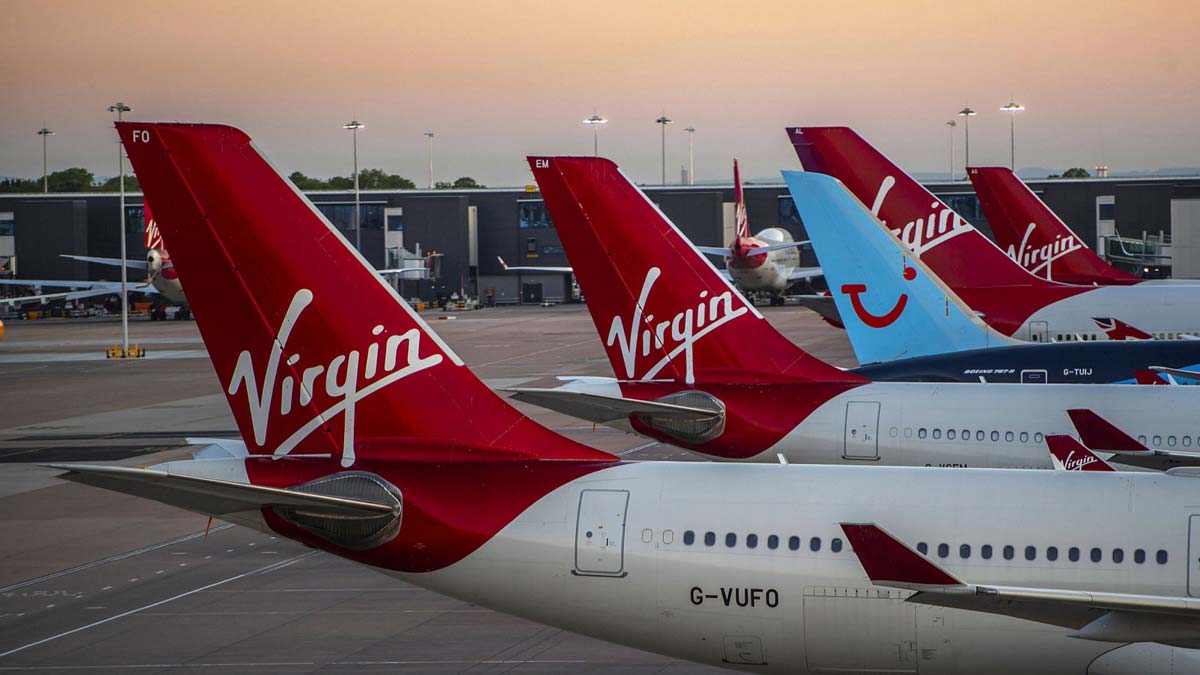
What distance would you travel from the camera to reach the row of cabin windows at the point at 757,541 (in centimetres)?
1404

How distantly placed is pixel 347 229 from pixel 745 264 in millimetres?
44746

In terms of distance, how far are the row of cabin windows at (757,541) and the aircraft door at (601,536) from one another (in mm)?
750

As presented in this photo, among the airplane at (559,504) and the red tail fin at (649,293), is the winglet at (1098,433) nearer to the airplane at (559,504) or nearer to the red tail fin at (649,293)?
the airplane at (559,504)

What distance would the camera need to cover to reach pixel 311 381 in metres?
15.0

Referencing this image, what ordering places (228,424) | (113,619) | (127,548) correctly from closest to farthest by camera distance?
(113,619) < (127,548) < (228,424)

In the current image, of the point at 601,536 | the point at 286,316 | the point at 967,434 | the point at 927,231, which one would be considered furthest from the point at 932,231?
the point at 286,316

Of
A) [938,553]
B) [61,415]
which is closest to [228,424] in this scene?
[61,415]

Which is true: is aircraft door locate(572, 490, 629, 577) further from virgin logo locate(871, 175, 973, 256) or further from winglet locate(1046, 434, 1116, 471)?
virgin logo locate(871, 175, 973, 256)

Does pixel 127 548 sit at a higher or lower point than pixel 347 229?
lower

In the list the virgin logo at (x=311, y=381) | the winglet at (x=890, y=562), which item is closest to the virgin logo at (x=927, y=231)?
the virgin logo at (x=311, y=381)

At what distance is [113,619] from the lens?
21.7 m

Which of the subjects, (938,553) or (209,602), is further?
(209,602)

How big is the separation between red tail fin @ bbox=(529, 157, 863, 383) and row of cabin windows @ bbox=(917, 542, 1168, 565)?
28.0 ft

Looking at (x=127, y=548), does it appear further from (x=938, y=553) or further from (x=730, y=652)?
(x=938, y=553)
